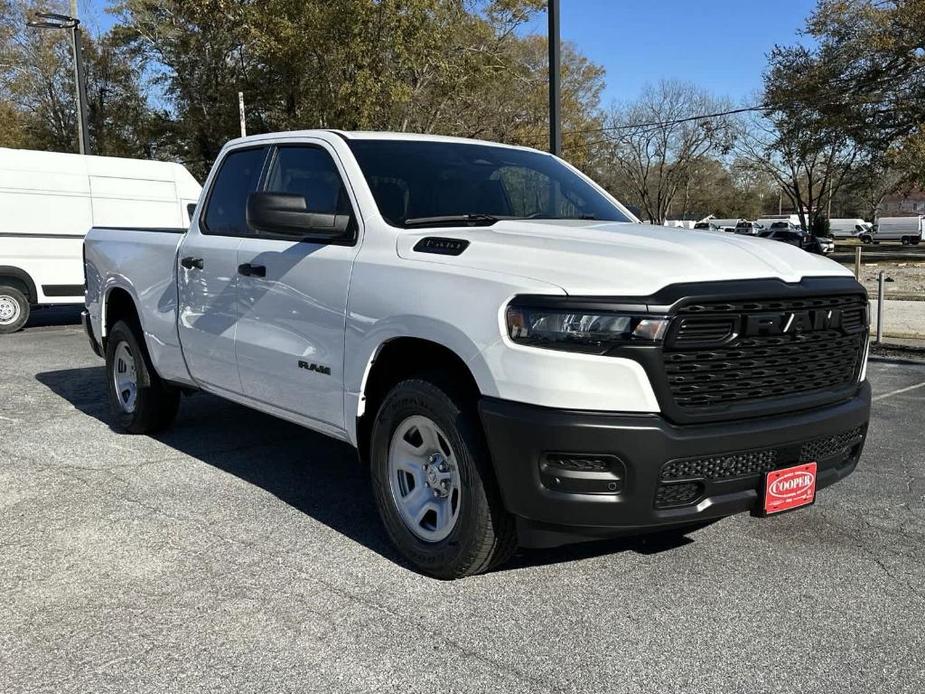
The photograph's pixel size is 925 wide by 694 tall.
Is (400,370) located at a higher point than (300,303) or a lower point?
lower

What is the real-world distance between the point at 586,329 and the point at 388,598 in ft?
4.53

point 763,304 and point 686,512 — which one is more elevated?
point 763,304

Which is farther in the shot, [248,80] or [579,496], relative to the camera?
[248,80]

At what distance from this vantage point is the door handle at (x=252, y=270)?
15.1 feet

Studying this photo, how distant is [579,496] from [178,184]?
1265 cm

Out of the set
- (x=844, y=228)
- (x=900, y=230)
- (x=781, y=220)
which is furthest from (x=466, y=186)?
(x=844, y=228)

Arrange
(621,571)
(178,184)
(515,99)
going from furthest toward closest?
(515,99), (178,184), (621,571)

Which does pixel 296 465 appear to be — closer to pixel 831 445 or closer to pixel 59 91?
pixel 831 445

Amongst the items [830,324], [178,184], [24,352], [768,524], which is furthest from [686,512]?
[178,184]

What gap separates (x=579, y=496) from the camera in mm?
3189

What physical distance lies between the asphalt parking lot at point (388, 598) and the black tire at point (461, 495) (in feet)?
0.38

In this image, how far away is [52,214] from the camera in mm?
12812

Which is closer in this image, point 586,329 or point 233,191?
point 586,329

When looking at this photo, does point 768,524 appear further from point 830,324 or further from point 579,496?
point 579,496
